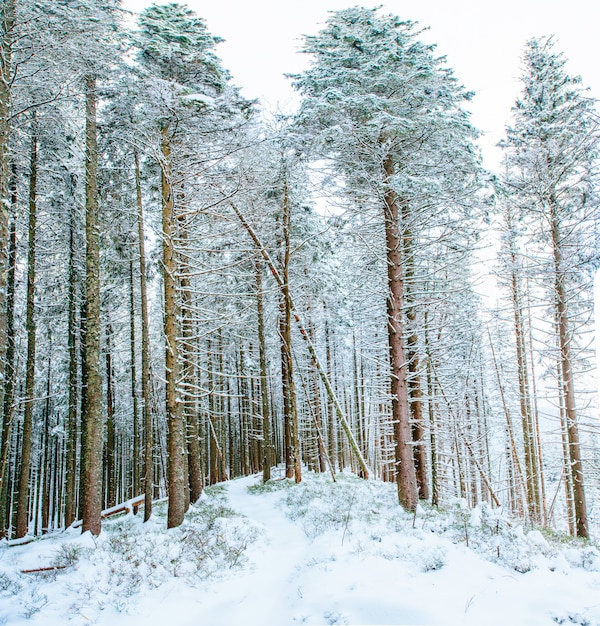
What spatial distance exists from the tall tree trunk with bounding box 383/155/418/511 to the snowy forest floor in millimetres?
1773

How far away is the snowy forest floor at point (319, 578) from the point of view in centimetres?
414

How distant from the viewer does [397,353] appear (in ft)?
32.6

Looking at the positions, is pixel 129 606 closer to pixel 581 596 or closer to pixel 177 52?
pixel 581 596

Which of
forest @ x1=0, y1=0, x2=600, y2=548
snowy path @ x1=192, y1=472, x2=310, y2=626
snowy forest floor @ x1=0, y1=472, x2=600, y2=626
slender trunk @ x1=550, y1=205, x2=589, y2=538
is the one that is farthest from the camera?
slender trunk @ x1=550, y1=205, x2=589, y2=538

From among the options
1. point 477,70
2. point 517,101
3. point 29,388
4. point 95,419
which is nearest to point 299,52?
point 477,70

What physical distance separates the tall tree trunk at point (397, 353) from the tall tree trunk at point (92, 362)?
6.99 m

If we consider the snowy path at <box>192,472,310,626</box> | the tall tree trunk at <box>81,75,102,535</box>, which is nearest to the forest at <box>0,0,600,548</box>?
the tall tree trunk at <box>81,75,102,535</box>

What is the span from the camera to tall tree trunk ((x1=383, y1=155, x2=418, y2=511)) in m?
9.59

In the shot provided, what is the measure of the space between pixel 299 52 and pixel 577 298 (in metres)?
11.8

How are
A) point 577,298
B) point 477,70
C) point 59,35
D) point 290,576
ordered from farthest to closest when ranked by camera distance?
point 577,298 < point 477,70 < point 59,35 < point 290,576

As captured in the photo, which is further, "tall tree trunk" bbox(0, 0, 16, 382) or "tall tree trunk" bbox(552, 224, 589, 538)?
"tall tree trunk" bbox(552, 224, 589, 538)

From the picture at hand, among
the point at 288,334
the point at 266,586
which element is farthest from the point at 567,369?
the point at 266,586

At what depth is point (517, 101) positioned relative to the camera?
1394 cm

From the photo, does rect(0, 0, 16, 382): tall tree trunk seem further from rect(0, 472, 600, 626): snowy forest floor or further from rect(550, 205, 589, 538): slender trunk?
rect(550, 205, 589, 538): slender trunk
